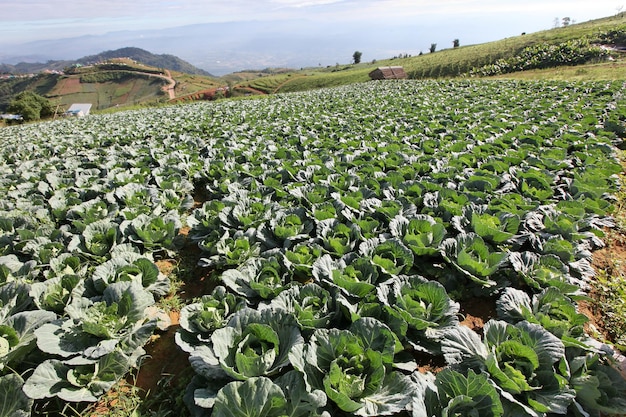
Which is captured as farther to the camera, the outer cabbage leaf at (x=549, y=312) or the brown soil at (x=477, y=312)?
the brown soil at (x=477, y=312)

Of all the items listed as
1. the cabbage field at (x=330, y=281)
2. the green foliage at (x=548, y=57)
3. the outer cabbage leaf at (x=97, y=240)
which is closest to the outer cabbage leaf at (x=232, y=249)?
the cabbage field at (x=330, y=281)

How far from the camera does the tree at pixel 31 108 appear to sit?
146ft

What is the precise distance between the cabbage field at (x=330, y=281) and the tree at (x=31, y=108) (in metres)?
48.5

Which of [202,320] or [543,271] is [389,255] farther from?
[202,320]

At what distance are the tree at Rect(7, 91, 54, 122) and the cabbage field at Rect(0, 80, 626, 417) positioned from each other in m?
48.5

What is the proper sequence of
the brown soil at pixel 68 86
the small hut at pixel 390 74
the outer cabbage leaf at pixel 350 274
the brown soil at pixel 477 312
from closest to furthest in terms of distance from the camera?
the outer cabbage leaf at pixel 350 274, the brown soil at pixel 477 312, the small hut at pixel 390 74, the brown soil at pixel 68 86

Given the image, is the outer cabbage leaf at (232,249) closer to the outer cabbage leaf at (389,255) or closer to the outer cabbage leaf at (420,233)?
the outer cabbage leaf at (389,255)

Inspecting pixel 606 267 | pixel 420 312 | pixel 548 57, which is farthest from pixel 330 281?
pixel 548 57

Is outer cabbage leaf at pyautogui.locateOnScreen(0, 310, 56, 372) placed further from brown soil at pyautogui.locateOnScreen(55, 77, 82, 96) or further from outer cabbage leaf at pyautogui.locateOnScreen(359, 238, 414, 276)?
brown soil at pyautogui.locateOnScreen(55, 77, 82, 96)

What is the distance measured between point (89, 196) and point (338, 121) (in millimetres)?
10803

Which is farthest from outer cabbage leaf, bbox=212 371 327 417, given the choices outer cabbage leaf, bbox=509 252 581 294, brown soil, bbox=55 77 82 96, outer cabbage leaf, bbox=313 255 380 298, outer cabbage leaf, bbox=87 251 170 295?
brown soil, bbox=55 77 82 96

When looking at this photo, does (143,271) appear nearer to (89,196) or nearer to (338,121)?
(89,196)

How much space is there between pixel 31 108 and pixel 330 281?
60.2 meters

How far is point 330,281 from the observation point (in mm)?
4137
